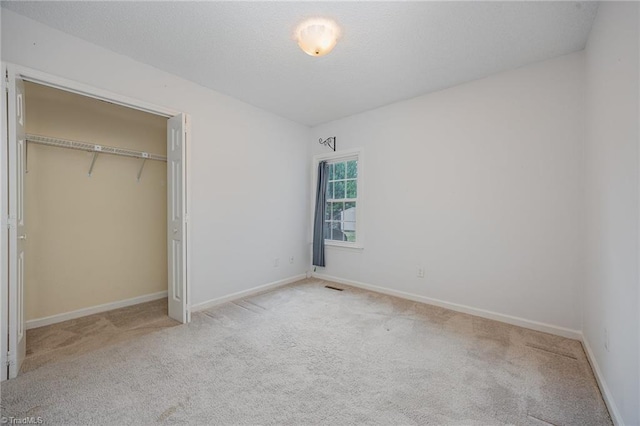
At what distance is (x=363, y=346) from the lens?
2326mm

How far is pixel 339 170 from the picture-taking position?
14.3 feet

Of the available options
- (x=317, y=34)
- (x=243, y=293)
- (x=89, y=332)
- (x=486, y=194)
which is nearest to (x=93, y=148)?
(x=89, y=332)

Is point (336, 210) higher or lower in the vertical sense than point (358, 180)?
lower

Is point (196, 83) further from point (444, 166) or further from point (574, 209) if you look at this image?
point (574, 209)

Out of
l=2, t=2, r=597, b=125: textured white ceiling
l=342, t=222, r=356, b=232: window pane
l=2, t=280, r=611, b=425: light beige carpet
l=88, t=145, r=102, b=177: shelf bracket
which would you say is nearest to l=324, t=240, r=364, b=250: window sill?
l=342, t=222, r=356, b=232: window pane

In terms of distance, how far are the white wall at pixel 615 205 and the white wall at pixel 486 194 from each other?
0.33 m

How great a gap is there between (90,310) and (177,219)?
1.49m

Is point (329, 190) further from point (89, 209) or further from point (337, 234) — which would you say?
point (89, 209)

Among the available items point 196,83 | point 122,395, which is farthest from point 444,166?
point 122,395

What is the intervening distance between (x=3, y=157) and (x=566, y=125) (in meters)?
4.49

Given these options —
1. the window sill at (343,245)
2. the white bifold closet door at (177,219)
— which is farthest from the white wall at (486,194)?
the white bifold closet door at (177,219)

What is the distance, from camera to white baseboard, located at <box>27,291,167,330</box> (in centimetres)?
268

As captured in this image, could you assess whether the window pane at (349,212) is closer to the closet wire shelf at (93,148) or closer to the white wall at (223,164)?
the white wall at (223,164)

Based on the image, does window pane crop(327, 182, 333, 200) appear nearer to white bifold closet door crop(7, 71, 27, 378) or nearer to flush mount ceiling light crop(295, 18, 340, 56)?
flush mount ceiling light crop(295, 18, 340, 56)
